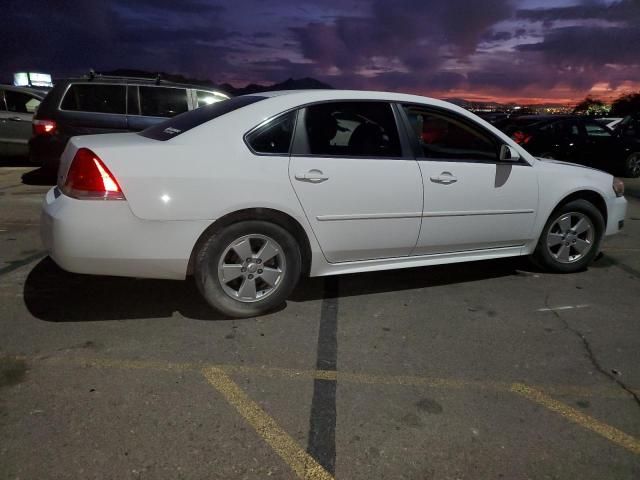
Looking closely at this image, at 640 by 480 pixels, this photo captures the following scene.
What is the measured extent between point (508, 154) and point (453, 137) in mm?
471

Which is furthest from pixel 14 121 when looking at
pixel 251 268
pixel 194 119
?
pixel 251 268

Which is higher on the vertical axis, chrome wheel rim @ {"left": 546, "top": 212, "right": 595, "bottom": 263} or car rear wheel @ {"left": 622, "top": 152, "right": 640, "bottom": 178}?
car rear wheel @ {"left": 622, "top": 152, "right": 640, "bottom": 178}

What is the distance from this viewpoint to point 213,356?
10.5 feet

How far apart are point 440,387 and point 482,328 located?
943 millimetres

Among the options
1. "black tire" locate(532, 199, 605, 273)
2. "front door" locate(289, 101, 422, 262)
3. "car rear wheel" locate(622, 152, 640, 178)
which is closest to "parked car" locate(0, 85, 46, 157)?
"front door" locate(289, 101, 422, 262)

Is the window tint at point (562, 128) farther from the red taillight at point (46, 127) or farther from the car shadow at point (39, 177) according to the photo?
the car shadow at point (39, 177)

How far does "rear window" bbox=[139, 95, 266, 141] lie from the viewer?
3.65 meters

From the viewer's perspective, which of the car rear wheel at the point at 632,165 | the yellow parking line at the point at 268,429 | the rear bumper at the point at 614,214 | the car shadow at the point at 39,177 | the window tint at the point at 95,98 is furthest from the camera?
the car rear wheel at the point at 632,165

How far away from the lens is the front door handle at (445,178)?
4014 millimetres

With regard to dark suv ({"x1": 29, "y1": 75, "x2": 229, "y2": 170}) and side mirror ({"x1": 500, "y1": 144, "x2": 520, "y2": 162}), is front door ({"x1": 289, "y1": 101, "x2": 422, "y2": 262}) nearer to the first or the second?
side mirror ({"x1": 500, "y1": 144, "x2": 520, "y2": 162})

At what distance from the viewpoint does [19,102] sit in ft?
32.9

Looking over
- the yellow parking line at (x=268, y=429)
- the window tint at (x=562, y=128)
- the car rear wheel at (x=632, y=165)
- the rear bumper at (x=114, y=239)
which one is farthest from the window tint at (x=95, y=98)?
the car rear wheel at (x=632, y=165)

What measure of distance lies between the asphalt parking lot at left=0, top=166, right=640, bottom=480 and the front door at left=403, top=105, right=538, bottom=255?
499 millimetres

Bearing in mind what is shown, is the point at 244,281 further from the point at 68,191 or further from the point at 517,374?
the point at 517,374
